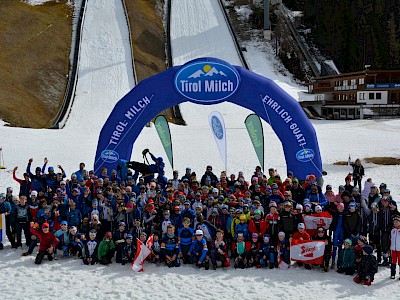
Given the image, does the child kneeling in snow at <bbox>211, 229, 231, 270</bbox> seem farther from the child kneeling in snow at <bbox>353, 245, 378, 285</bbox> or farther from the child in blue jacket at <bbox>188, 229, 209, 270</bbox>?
the child kneeling in snow at <bbox>353, 245, 378, 285</bbox>

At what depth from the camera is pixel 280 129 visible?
43.7 ft

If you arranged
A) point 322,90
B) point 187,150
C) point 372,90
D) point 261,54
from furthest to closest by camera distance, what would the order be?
point 261,54, point 322,90, point 372,90, point 187,150

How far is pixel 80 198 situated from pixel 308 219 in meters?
5.29

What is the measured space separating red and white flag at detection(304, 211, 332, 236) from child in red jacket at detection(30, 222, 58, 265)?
17.7ft

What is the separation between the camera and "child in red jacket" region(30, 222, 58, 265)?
32.4ft

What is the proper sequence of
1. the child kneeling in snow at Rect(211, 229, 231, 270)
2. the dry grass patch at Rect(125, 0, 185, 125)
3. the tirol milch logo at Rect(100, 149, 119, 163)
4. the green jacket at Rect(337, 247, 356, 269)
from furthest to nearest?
the dry grass patch at Rect(125, 0, 185, 125) < the tirol milch logo at Rect(100, 149, 119, 163) < the child kneeling in snow at Rect(211, 229, 231, 270) < the green jacket at Rect(337, 247, 356, 269)

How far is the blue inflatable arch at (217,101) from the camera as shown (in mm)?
13234

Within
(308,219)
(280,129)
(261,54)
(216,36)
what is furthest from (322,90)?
(308,219)

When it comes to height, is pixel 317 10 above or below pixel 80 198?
above

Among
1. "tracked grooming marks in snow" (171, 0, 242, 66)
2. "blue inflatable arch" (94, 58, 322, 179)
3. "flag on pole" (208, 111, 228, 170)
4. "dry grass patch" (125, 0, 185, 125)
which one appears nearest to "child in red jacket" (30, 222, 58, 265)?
"blue inflatable arch" (94, 58, 322, 179)

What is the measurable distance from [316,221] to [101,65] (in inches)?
1415

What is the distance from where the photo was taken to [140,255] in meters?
9.62

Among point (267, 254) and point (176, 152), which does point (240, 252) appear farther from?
point (176, 152)

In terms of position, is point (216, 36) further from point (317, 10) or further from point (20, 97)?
point (20, 97)
